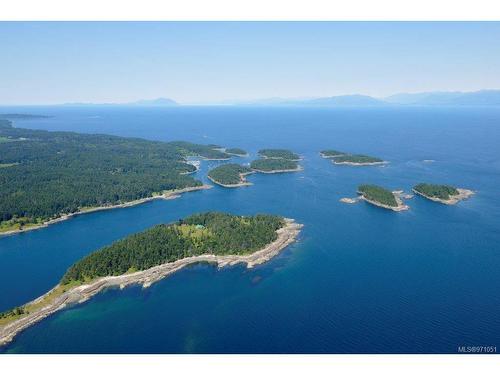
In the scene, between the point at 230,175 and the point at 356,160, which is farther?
the point at 356,160

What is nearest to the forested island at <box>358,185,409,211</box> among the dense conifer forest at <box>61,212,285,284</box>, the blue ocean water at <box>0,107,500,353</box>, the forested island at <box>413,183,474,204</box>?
the blue ocean water at <box>0,107,500,353</box>

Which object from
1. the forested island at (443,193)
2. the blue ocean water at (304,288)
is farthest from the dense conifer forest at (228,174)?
the forested island at (443,193)

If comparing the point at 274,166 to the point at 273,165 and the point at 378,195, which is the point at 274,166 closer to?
the point at 273,165

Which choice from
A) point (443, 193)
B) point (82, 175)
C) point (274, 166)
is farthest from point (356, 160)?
point (82, 175)

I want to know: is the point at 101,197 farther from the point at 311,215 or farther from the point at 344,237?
the point at 344,237

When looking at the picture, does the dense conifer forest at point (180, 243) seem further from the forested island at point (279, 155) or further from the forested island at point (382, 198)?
the forested island at point (279, 155)

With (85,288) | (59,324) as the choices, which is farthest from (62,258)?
(59,324)
